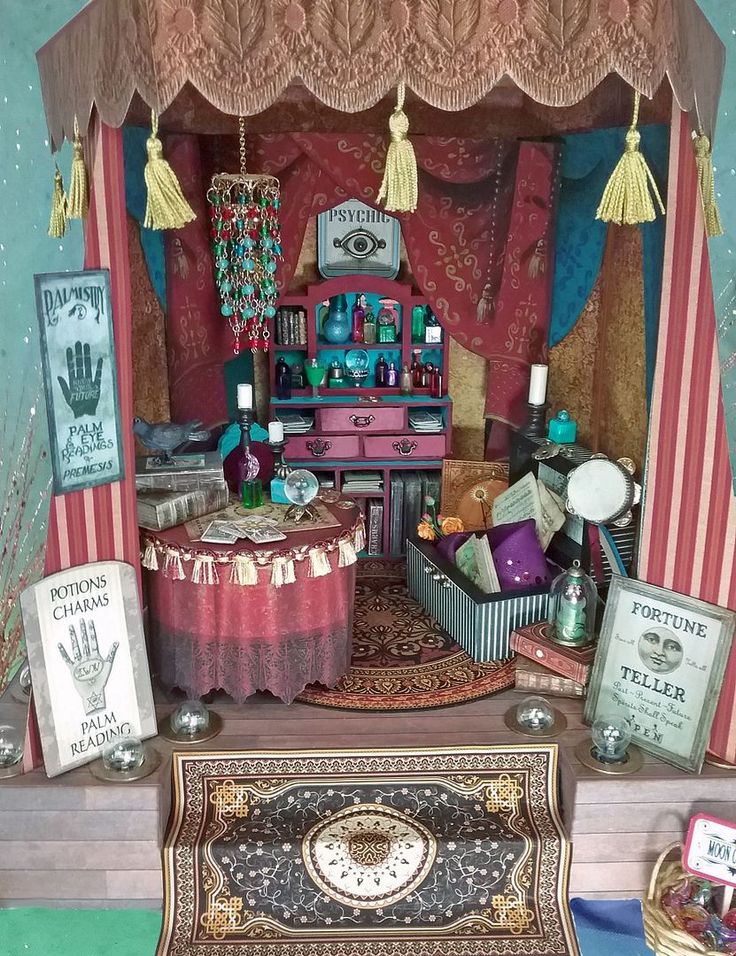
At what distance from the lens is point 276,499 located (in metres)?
4.55

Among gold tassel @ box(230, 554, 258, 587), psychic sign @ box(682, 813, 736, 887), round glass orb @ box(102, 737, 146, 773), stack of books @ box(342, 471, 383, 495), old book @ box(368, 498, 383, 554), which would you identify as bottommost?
psychic sign @ box(682, 813, 736, 887)

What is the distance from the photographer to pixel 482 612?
4578mm

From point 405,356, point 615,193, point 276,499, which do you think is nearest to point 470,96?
point 615,193

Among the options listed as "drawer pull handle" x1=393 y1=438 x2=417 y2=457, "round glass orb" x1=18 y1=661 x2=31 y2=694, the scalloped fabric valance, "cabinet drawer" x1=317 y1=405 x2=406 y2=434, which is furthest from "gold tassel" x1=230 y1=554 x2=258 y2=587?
"drawer pull handle" x1=393 y1=438 x2=417 y2=457

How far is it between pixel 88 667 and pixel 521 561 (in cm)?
222

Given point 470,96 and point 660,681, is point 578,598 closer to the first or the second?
point 660,681

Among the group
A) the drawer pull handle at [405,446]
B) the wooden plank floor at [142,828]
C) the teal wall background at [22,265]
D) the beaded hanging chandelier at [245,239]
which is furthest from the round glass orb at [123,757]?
the drawer pull handle at [405,446]

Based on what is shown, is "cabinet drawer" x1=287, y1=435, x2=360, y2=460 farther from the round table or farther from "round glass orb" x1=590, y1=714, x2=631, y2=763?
"round glass orb" x1=590, y1=714, x2=631, y2=763

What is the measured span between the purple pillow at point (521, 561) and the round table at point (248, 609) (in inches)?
36.6

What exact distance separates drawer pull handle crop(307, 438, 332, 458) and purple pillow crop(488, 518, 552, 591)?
149cm

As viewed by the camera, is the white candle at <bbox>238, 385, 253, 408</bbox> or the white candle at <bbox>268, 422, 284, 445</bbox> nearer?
the white candle at <bbox>238, 385, 253, 408</bbox>

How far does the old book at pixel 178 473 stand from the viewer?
433 centimetres

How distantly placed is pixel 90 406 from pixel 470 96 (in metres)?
1.82

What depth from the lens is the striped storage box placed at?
15.1 feet
